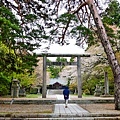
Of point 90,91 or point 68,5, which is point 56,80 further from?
point 68,5

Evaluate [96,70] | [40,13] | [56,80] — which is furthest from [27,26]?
[56,80]

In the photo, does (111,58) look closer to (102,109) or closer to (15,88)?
Result: (102,109)

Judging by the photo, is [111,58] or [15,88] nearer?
[111,58]

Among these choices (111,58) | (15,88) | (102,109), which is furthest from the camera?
(15,88)

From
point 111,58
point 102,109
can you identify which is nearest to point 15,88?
point 102,109

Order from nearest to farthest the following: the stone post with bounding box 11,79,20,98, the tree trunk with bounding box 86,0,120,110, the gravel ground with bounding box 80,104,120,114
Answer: the gravel ground with bounding box 80,104,120,114
the tree trunk with bounding box 86,0,120,110
the stone post with bounding box 11,79,20,98

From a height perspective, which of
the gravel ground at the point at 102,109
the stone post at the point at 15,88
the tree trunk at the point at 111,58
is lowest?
the gravel ground at the point at 102,109

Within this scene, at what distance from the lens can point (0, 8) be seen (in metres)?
9.18

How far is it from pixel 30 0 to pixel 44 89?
1177 centimetres

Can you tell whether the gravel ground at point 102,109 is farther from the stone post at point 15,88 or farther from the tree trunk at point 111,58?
the stone post at point 15,88

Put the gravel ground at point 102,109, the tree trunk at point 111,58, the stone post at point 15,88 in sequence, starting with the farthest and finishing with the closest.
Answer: the stone post at point 15,88 < the tree trunk at point 111,58 < the gravel ground at point 102,109

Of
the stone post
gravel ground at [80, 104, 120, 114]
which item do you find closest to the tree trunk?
gravel ground at [80, 104, 120, 114]

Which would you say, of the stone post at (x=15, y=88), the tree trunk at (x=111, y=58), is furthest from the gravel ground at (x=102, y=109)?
the stone post at (x=15, y=88)

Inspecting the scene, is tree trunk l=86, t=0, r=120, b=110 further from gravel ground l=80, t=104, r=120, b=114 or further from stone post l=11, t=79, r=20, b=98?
stone post l=11, t=79, r=20, b=98
